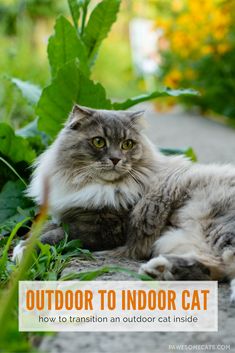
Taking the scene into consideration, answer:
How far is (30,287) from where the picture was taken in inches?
83.9

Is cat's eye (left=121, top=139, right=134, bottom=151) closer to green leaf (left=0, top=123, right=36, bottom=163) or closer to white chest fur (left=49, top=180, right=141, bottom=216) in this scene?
white chest fur (left=49, top=180, right=141, bottom=216)

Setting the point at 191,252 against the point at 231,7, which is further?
the point at 231,7

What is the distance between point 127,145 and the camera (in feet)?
9.39

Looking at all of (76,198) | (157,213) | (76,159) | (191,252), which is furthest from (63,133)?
(191,252)

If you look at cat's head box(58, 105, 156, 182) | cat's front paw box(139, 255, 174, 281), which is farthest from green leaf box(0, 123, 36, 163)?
cat's front paw box(139, 255, 174, 281)

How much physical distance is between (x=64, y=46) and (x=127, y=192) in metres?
1.33

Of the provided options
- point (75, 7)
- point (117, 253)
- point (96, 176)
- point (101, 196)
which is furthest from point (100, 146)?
point (75, 7)

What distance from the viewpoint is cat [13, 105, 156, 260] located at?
2.70 m

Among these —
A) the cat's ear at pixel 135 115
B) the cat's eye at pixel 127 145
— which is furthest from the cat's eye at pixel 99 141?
the cat's ear at pixel 135 115

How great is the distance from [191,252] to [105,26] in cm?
200

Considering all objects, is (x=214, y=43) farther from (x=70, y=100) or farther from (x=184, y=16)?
(x=70, y=100)

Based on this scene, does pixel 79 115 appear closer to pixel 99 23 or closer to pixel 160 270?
pixel 160 270

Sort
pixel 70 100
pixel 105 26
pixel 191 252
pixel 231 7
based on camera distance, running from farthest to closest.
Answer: pixel 231 7, pixel 105 26, pixel 70 100, pixel 191 252

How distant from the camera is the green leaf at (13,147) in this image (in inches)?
130
